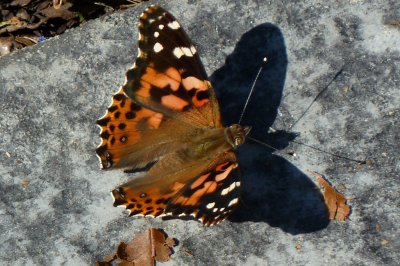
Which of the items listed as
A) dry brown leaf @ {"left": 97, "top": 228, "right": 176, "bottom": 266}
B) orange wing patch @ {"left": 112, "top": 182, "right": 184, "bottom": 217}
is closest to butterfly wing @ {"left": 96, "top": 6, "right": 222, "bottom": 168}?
orange wing patch @ {"left": 112, "top": 182, "right": 184, "bottom": 217}

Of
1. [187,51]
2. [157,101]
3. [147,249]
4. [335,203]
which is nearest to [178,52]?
[187,51]

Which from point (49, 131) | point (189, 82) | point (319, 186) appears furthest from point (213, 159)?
point (49, 131)

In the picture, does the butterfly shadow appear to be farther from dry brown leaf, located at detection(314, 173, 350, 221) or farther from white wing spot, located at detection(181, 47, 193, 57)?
white wing spot, located at detection(181, 47, 193, 57)

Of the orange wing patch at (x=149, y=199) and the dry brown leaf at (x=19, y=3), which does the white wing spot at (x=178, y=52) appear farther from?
the dry brown leaf at (x=19, y=3)

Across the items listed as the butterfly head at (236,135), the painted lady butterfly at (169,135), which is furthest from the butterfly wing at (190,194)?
the butterfly head at (236,135)

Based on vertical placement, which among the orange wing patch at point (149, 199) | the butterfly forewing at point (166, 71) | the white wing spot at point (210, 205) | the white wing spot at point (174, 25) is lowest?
the orange wing patch at point (149, 199)

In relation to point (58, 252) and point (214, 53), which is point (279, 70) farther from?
point (58, 252)
